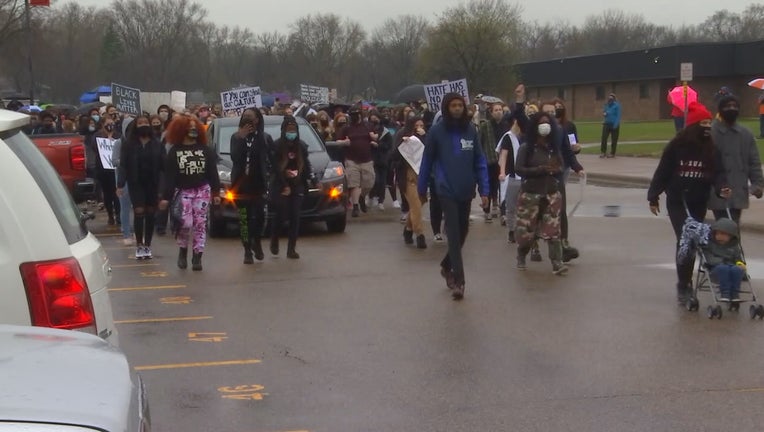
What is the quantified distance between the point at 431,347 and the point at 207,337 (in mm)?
1850

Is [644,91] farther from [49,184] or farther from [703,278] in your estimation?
[49,184]

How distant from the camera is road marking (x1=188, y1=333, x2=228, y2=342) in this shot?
28.1 ft

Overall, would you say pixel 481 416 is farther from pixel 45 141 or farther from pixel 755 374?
pixel 45 141

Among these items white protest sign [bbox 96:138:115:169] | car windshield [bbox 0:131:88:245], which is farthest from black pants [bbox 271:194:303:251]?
car windshield [bbox 0:131:88:245]

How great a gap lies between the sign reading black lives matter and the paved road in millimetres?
10001

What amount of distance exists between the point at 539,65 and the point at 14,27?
33.7 metres

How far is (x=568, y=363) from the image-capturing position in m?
7.54

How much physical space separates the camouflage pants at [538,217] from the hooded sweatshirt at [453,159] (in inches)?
46.4

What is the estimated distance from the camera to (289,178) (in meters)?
12.8

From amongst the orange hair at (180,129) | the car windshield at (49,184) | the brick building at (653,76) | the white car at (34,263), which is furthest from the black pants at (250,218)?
the brick building at (653,76)

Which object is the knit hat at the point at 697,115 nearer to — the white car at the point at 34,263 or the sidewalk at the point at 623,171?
the white car at the point at 34,263

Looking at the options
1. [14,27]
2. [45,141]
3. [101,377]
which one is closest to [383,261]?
[45,141]

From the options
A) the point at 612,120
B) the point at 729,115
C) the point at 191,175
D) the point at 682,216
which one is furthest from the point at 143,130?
the point at 612,120

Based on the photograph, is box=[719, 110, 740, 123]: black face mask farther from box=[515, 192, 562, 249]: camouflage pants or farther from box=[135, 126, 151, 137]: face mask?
box=[135, 126, 151, 137]: face mask
